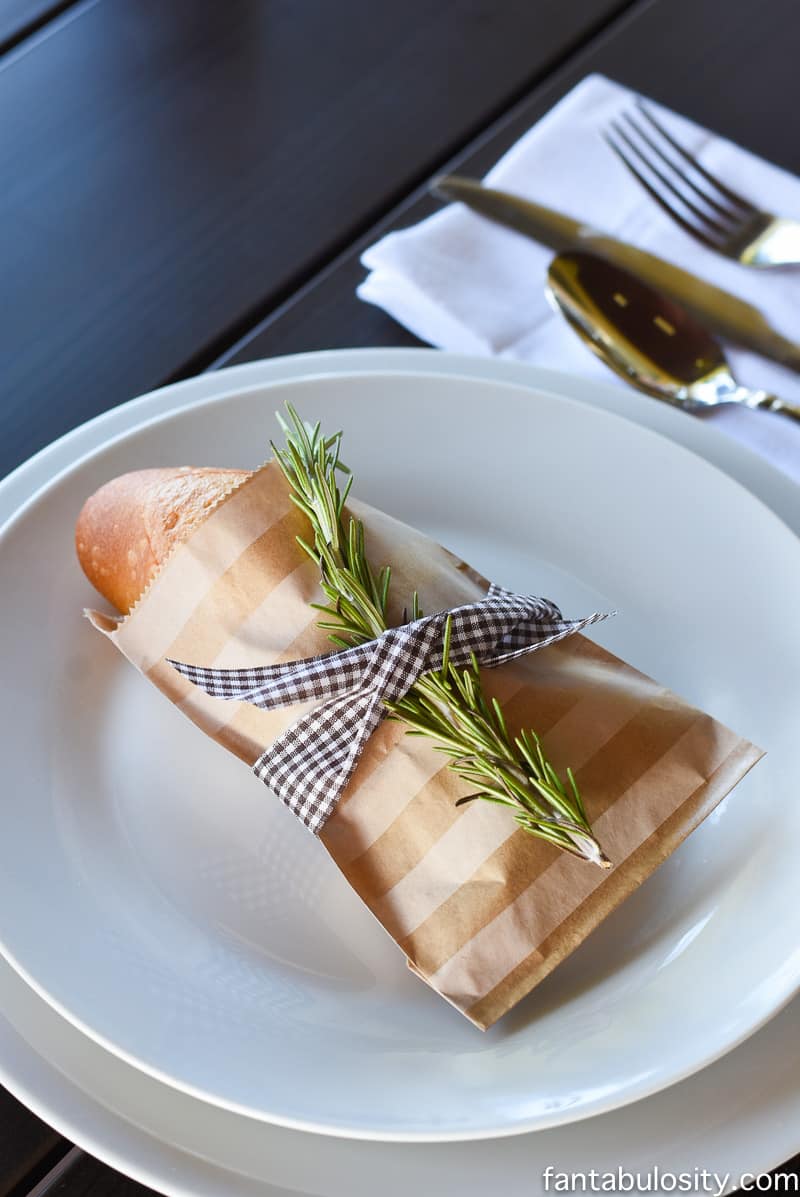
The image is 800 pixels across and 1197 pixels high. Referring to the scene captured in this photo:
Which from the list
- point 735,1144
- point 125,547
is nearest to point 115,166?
point 125,547

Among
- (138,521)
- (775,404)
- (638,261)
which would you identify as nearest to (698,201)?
(638,261)

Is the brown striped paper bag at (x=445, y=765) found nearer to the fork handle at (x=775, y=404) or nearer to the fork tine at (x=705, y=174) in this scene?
the fork handle at (x=775, y=404)

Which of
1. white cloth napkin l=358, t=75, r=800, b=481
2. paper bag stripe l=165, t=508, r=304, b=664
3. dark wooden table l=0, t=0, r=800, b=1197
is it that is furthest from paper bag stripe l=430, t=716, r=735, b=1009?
dark wooden table l=0, t=0, r=800, b=1197

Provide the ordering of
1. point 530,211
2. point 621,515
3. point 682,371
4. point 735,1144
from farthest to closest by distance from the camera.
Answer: point 530,211 → point 682,371 → point 621,515 → point 735,1144

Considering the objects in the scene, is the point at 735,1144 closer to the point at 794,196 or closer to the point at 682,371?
the point at 682,371

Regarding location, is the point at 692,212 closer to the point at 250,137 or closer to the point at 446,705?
the point at 250,137

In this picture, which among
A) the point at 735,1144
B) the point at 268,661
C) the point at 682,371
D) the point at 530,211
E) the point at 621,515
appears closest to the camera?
the point at 735,1144

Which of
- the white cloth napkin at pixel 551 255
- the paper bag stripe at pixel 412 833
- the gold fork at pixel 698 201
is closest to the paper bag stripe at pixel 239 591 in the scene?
the paper bag stripe at pixel 412 833
